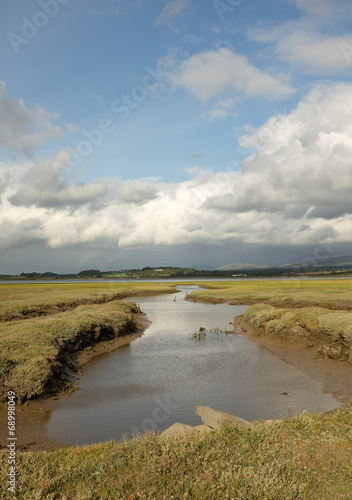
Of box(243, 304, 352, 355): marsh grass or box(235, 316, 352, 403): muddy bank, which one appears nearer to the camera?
box(235, 316, 352, 403): muddy bank

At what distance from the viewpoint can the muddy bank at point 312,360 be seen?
2233cm

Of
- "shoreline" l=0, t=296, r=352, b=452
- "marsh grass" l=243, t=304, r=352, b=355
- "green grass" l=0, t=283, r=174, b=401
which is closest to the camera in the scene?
"shoreline" l=0, t=296, r=352, b=452

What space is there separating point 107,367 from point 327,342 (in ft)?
66.5

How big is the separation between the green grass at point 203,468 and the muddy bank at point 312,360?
11.1 metres

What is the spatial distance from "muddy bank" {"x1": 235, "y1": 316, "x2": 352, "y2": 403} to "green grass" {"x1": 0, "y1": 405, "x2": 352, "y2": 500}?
36.3ft

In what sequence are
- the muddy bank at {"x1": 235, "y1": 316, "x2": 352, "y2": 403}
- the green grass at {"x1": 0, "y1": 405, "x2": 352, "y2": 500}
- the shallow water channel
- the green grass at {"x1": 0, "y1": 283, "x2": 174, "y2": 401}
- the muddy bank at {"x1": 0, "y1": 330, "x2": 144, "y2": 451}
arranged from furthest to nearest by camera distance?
the muddy bank at {"x1": 235, "y1": 316, "x2": 352, "y2": 403}, the green grass at {"x1": 0, "y1": 283, "x2": 174, "y2": 401}, the shallow water channel, the muddy bank at {"x1": 0, "y1": 330, "x2": 144, "y2": 451}, the green grass at {"x1": 0, "y1": 405, "x2": 352, "y2": 500}

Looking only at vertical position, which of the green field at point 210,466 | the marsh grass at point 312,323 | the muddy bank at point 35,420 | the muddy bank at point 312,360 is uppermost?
the green field at point 210,466

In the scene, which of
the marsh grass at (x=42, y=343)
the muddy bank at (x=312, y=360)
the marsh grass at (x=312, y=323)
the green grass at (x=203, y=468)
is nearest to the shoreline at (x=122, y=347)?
the muddy bank at (x=312, y=360)

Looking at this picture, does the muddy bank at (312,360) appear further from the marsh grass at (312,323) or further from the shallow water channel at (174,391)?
the shallow water channel at (174,391)

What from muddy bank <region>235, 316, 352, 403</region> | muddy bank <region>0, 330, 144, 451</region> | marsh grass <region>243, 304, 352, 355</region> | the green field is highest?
the green field

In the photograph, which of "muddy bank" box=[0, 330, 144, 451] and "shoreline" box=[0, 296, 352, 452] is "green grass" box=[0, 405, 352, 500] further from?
"shoreline" box=[0, 296, 352, 452]

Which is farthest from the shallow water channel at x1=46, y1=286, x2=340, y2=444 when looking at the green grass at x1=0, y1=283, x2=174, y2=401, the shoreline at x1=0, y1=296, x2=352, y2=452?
the green grass at x1=0, y1=283, x2=174, y2=401

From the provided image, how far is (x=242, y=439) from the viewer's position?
436 inches

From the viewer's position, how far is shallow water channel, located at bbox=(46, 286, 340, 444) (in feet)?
55.7
